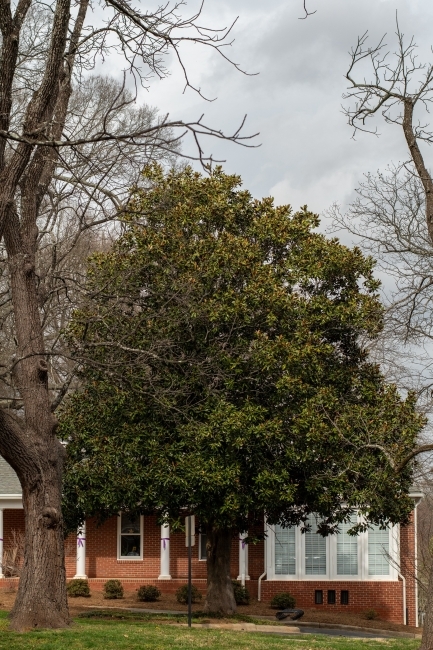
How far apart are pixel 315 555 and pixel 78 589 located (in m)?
7.31

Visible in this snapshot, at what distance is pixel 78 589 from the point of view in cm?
2894

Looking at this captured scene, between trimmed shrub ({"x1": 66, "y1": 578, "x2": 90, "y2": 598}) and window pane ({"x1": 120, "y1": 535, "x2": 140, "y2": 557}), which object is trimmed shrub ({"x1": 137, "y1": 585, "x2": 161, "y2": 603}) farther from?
window pane ({"x1": 120, "y1": 535, "x2": 140, "y2": 557})

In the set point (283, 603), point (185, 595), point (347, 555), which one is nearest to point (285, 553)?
point (283, 603)

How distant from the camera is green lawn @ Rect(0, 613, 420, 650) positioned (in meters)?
14.3

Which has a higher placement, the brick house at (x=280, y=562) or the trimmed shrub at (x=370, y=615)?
the brick house at (x=280, y=562)

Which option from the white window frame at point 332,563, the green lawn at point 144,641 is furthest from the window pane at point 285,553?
the green lawn at point 144,641

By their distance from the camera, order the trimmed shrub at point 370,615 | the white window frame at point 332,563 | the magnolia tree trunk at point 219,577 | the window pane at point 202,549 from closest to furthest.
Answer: the magnolia tree trunk at point 219,577 → the trimmed shrub at point 370,615 → the white window frame at point 332,563 → the window pane at point 202,549

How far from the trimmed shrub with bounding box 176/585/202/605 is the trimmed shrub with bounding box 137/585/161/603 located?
689 mm

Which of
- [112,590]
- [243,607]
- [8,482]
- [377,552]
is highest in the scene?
[8,482]

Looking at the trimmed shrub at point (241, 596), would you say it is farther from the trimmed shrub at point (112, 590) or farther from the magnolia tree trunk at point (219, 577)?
the magnolia tree trunk at point (219, 577)

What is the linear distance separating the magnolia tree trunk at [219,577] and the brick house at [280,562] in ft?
17.1

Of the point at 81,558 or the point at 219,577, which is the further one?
the point at 81,558

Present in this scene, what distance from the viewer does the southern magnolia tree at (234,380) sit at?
66.8ft

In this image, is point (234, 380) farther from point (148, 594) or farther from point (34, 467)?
point (148, 594)
